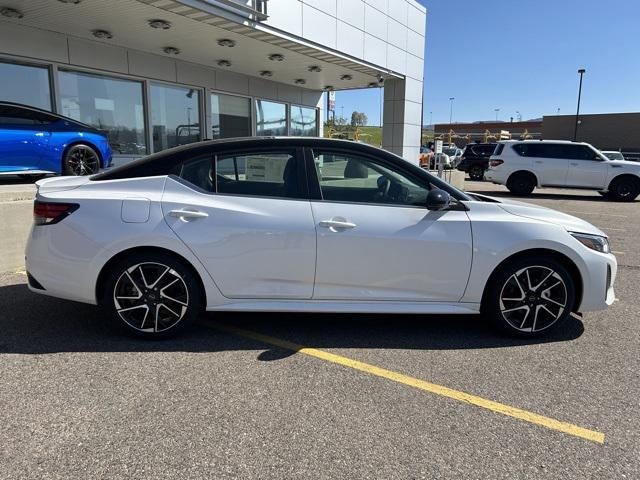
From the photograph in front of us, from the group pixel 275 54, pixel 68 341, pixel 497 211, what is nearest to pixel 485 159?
pixel 275 54

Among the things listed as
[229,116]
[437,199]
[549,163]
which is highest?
[229,116]

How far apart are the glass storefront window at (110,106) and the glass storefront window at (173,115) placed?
42 cm

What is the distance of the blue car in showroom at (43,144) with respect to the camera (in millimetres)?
7816

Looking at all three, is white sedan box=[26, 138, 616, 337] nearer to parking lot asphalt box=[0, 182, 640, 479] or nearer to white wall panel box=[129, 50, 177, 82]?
parking lot asphalt box=[0, 182, 640, 479]

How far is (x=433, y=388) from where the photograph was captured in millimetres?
3152

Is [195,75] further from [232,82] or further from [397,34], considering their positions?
[397,34]

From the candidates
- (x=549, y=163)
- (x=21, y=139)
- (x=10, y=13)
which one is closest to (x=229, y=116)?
(x=10, y=13)

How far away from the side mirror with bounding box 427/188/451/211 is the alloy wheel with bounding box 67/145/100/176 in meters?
7.21

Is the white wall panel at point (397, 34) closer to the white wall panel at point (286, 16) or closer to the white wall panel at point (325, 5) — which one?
the white wall panel at point (325, 5)

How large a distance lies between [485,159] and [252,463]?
23.5 meters

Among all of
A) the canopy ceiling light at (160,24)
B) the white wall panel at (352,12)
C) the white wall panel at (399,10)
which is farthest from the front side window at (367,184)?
the white wall panel at (399,10)

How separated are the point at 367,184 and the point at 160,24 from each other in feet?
25.2

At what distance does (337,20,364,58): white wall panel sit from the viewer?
11.9 m

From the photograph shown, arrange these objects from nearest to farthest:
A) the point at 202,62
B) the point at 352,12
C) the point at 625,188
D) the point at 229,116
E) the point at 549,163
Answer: the point at 352,12, the point at 202,62, the point at 229,116, the point at 625,188, the point at 549,163
